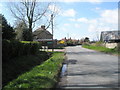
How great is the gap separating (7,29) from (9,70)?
7544 millimetres

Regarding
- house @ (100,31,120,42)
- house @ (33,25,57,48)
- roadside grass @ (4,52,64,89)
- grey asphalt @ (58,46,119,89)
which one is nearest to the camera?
roadside grass @ (4,52,64,89)

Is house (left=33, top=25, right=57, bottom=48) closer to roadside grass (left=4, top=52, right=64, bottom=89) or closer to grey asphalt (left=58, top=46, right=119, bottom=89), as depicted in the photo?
grey asphalt (left=58, top=46, right=119, bottom=89)

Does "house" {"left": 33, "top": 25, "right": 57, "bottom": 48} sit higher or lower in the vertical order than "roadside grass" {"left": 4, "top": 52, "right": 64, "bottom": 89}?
higher

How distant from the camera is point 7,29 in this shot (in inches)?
717

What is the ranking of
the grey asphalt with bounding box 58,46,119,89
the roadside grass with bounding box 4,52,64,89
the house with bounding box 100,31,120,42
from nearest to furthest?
the roadside grass with bounding box 4,52,64,89 < the grey asphalt with bounding box 58,46,119,89 < the house with bounding box 100,31,120,42

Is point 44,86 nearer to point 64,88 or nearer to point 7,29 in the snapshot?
point 64,88

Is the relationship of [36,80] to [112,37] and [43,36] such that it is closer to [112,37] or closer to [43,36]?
[112,37]

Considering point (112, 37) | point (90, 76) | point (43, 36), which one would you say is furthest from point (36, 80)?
point (43, 36)

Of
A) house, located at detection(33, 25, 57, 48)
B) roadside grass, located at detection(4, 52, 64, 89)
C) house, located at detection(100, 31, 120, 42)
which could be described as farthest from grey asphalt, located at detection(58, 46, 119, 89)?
house, located at detection(100, 31, 120, 42)

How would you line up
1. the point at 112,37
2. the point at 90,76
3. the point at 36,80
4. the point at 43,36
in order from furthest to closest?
the point at 43,36, the point at 112,37, the point at 90,76, the point at 36,80

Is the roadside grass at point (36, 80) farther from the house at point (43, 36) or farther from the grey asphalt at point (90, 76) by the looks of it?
the house at point (43, 36)

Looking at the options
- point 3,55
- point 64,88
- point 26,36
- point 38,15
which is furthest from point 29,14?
point 64,88

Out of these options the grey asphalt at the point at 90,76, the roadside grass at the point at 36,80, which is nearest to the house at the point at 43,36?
the grey asphalt at the point at 90,76

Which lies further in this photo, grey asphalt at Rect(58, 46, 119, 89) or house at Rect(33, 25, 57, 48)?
house at Rect(33, 25, 57, 48)
